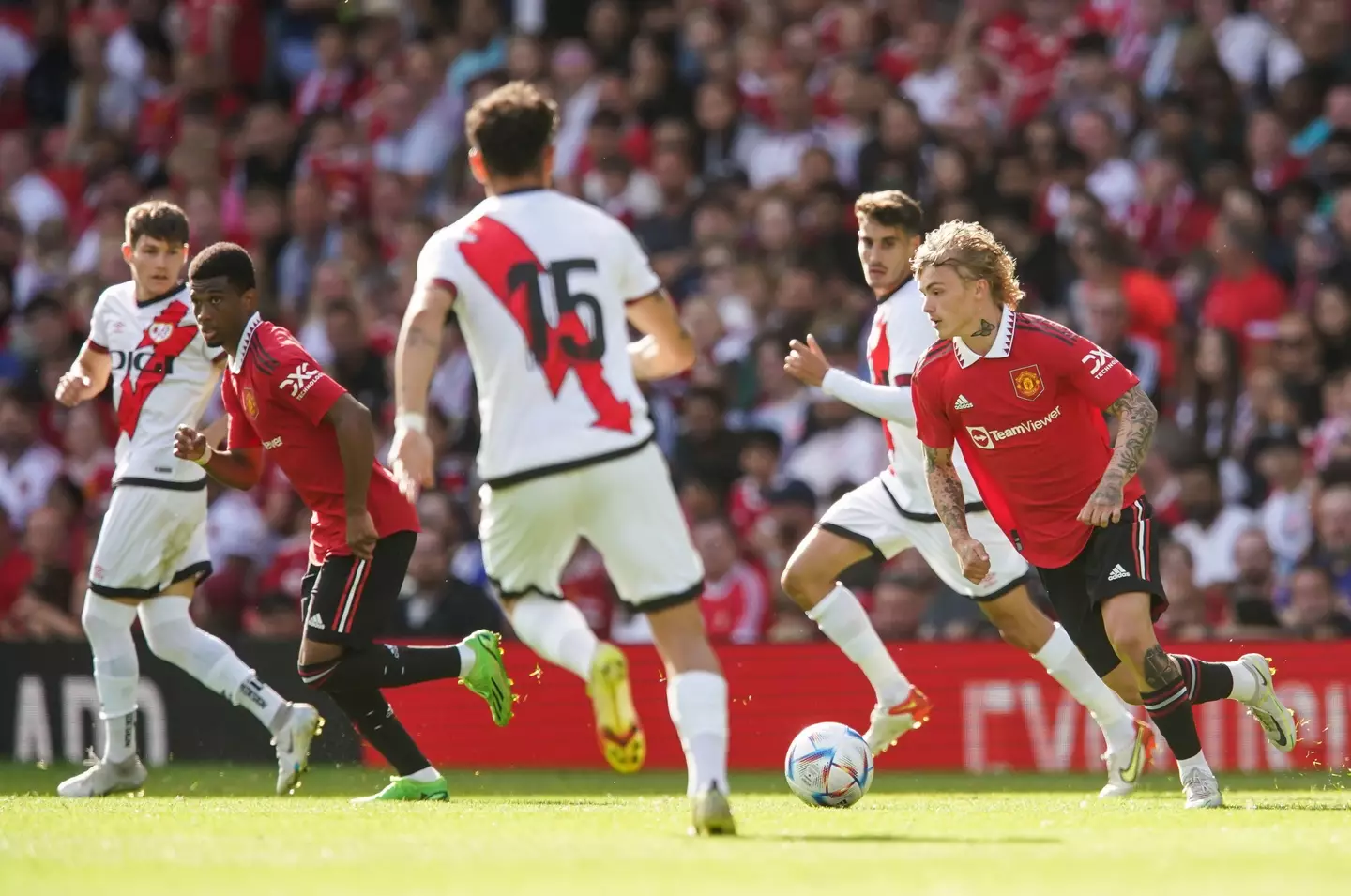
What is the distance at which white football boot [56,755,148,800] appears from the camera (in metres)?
9.66

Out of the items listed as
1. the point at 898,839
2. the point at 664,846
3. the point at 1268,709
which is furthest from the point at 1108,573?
the point at 664,846

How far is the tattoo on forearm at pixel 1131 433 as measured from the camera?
25.4 ft

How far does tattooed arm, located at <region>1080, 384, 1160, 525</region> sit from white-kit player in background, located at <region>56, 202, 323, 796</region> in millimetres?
4028

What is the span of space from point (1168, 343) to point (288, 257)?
290 inches

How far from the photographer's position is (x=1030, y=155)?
14906mm

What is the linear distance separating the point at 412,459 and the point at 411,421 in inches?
6.8

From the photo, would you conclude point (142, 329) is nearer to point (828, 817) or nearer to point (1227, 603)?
point (828, 817)

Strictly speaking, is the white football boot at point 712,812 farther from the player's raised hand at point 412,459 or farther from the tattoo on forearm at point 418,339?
the tattoo on forearm at point 418,339

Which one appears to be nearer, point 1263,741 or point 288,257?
point 1263,741

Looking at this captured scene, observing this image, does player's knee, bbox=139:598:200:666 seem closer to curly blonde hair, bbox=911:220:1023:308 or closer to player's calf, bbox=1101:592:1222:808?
curly blonde hair, bbox=911:220:1023:308

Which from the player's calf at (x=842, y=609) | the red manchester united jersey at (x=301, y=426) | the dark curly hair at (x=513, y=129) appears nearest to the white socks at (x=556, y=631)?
the dark curly hair at (x=513, y=129)

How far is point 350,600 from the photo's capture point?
8.43 metres

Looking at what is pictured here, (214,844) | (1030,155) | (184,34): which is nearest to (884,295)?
(214,844)

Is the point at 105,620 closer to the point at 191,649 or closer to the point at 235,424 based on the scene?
the point at 191,649
